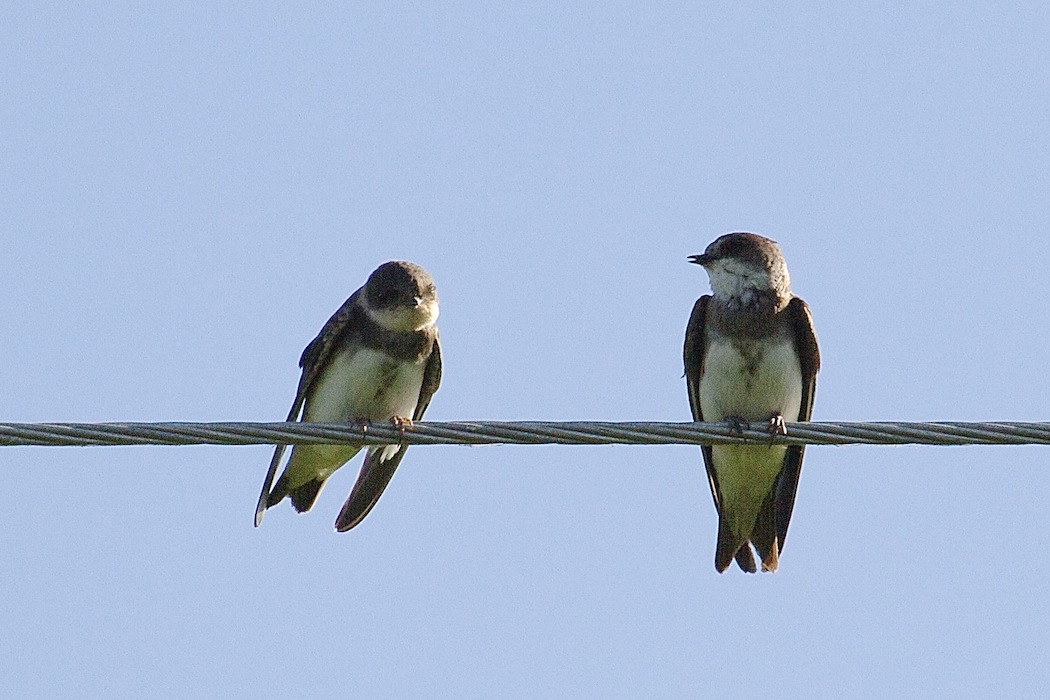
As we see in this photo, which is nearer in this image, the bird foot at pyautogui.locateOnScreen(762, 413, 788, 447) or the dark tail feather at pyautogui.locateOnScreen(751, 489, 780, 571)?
the bird foot at pyautogui.locateOnScreen(762, 413, 788, 447)

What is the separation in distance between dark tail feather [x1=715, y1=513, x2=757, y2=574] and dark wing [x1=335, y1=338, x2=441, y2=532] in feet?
5.75

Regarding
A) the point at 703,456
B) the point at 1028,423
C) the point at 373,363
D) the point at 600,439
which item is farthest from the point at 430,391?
the point at 1028,423

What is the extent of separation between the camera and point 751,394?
31.3 feet

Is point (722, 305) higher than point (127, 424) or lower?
higher

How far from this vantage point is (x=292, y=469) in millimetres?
10359

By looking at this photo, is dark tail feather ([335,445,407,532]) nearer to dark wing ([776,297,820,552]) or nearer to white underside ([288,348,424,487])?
white underside ([288,348,424,487])

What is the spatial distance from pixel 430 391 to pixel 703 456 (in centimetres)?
154

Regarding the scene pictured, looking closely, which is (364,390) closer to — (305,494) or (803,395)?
(305,494)

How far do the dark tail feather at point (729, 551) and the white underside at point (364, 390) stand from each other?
1.80 metres

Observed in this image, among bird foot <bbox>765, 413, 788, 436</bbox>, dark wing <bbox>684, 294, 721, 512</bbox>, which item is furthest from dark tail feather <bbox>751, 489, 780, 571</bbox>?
bird foot <bbox>765, 413, 788, 436</bbox>

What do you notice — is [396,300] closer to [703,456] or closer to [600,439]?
[703,456]

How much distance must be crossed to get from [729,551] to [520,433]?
145 inches

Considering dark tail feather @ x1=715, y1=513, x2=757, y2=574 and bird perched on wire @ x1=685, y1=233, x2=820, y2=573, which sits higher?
bird perched on wire @ x1=685, y1=233, x2=820, y2=573

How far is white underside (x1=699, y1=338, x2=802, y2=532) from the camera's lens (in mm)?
9531
